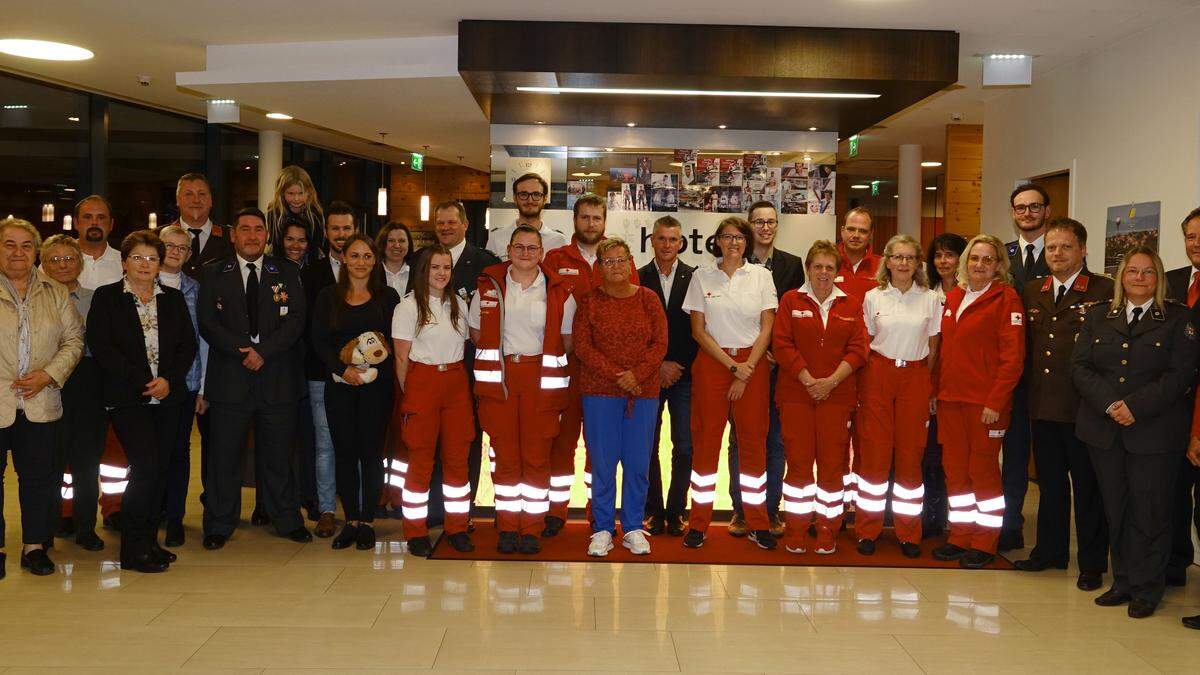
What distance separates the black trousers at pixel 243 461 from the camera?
516 cm

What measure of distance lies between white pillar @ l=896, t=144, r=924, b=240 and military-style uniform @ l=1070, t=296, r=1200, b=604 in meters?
7.14

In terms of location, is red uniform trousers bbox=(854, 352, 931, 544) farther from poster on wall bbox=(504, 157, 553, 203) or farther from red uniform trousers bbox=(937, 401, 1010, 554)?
poster on wall bbox=(504, 157, 553, 203)

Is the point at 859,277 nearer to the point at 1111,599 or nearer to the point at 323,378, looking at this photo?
the point at 1111,599

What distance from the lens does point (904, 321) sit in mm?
5020

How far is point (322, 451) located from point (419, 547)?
0.81m

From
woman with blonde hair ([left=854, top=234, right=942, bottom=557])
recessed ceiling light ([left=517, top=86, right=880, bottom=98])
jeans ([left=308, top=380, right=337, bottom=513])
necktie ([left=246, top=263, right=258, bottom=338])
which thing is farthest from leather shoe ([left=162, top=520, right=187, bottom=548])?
woman with blonde hair ([left=854, top=234, right=942, bottom=557])

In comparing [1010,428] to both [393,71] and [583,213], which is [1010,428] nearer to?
[583,213]

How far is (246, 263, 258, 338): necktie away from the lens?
5117 millimetres

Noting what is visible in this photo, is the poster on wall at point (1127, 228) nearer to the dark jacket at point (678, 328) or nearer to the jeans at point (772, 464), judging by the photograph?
the jeans at point (772, 464)

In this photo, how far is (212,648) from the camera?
3736mm

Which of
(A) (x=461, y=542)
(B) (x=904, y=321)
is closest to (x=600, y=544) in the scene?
(A) (x=461, y=542)

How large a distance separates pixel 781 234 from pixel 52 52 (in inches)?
228

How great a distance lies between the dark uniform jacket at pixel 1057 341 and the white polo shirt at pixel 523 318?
2484mm

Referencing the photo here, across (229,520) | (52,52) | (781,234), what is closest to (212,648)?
(229,520)
